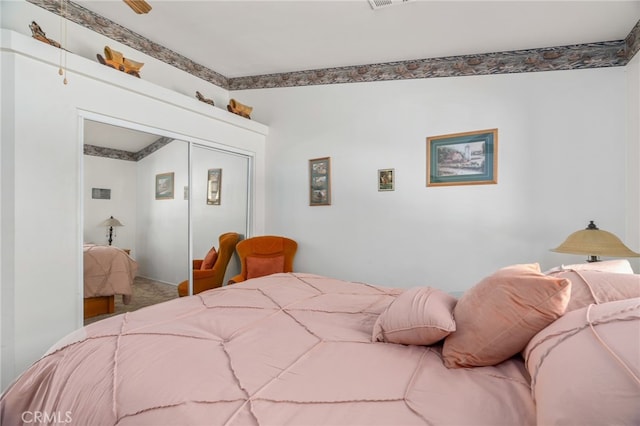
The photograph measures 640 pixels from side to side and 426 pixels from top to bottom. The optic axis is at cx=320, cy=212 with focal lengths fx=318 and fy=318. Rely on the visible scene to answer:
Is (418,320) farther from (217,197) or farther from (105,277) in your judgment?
(217,197)

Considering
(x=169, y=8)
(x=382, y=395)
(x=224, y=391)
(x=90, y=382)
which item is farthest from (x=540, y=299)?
(x=169, y=8)

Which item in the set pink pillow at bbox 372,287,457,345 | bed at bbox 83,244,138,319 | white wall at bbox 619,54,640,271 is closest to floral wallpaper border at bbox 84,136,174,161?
bed at bbox 83,244,138,319

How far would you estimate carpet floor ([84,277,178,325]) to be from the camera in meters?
2.45

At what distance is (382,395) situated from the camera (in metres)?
0.87

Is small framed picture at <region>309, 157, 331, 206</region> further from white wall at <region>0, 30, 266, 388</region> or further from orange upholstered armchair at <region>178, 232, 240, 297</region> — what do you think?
white wall at <region>0, 30, 266, 388</region>

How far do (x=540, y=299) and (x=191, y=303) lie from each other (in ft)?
5.01

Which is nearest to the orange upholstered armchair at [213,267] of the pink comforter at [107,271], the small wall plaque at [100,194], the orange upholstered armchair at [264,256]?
the orange upholstered armchair at [264,256]

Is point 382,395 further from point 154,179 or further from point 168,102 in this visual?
point 168,102

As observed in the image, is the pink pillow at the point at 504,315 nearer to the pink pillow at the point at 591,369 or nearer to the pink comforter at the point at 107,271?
the pink pillow at the point at 591,369

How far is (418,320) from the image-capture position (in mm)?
1147

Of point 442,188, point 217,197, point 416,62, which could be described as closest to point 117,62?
point 217,197

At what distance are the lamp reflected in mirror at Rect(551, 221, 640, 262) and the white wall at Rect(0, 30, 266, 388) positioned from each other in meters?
3.30

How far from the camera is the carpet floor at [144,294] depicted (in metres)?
2.45

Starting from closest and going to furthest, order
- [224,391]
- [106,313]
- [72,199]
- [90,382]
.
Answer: [224,391] < [90,382] < [72,199] < [106,313]
